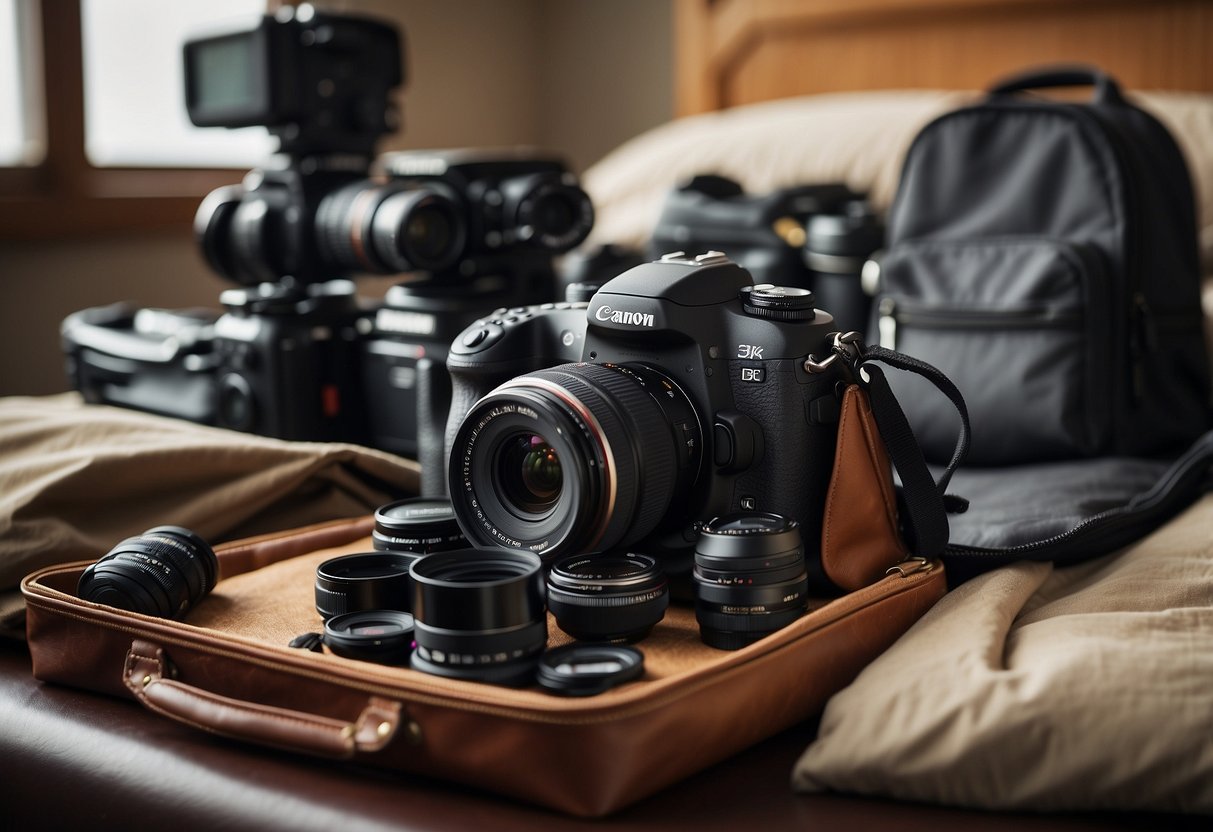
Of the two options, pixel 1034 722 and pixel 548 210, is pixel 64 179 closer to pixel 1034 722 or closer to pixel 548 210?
pixel 548 210

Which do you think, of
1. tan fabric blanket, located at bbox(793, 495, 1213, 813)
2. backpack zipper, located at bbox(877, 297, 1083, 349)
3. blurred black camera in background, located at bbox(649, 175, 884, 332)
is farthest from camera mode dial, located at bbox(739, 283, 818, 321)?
blurred black camera in background, located at bbox(649, 175, 884, 332)

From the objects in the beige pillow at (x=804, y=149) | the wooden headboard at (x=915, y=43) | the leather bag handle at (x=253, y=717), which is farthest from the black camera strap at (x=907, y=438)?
the wooden headboard at (x=915, y=43)

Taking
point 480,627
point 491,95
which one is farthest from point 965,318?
point 491,95

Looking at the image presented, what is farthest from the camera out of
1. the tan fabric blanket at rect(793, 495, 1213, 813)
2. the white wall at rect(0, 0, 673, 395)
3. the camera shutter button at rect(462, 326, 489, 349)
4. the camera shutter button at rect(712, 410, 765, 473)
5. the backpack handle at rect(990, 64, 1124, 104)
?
the white wall at rect(0, 0, 673, 395)

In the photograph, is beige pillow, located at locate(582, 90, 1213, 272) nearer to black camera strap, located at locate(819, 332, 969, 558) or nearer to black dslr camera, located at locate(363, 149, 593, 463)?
black dslr camera, located at locate(363, 149, 593, 463)

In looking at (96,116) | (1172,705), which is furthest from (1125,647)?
(96,116)

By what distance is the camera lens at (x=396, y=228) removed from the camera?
4.15 feet

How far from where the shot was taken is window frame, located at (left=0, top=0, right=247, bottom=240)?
222 centimetres

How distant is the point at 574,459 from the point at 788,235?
901 millimetres

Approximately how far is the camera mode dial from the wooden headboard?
4.64 feet

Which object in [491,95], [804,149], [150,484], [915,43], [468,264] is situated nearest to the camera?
[150,484]

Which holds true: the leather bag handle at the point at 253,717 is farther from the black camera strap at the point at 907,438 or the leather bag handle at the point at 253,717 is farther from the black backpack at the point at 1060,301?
the black backpack at the point at 1060,301

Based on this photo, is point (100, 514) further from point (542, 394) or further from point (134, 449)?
point (542, 394)

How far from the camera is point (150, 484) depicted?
1.07 metres
